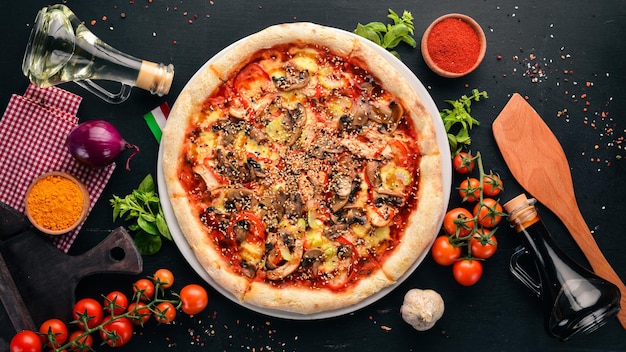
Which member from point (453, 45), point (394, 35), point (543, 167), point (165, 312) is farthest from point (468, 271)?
point (165, 312)

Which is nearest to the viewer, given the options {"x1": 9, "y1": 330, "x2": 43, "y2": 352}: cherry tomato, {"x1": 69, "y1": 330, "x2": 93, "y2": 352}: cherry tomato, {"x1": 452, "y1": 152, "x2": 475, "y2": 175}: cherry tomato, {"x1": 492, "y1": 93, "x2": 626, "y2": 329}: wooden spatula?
{"x1": 9, "y1": 330, "x2": 43, "y2": 352}: cherry tomato

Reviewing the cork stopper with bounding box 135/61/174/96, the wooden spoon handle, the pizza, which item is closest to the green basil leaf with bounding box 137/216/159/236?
the pizza

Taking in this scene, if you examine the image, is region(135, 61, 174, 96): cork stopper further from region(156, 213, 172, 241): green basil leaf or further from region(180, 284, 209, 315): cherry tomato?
region(180, 284, 209, 315): cherry tomato

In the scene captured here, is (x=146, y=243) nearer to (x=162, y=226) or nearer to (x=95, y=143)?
(x=162, y=226)

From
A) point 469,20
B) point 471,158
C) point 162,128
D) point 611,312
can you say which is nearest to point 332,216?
point 471,158

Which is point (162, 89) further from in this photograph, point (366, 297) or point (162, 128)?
point (366, 297)

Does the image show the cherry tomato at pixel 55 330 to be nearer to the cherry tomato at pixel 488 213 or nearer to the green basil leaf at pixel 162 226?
the green basil leaf at pixel 162 226

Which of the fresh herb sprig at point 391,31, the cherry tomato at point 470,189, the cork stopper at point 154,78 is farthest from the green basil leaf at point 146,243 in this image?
the cherry tomato at point 470,189

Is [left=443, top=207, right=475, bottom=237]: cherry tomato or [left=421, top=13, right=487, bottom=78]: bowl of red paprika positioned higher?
[left=421, top=13, right=487, bottom=78]: bowl of red paprika

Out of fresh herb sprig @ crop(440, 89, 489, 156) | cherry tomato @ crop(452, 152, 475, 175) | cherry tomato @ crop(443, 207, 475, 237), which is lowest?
→ cherry tomato @ crop(443, 207, 475, 237)
